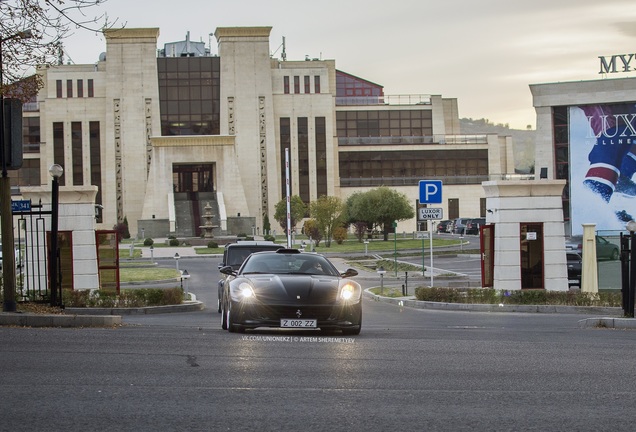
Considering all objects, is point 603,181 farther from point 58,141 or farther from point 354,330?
point 58,141

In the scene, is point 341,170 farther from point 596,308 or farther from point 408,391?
point 408,391

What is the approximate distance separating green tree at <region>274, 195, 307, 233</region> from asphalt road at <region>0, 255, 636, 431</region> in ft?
243

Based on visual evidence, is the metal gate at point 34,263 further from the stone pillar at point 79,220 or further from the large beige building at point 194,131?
the large beige building at point 194,131

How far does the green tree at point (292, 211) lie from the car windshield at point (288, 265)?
6965 cm

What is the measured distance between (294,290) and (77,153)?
319 feet

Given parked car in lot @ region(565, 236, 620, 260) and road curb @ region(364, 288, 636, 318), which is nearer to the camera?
road curb @ region(364, 288, 636, 318)

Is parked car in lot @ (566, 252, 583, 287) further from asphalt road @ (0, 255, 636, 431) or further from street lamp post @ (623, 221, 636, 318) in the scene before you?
asphalt road @ (0, 255, 636, 431)

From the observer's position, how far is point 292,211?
9244cm

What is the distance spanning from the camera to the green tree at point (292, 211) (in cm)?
9256

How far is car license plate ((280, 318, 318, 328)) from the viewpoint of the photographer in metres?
16.0

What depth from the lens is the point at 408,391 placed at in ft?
32.2

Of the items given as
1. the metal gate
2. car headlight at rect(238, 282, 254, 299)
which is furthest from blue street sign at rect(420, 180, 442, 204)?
car headlight at rect(238, 282, 254, 299)

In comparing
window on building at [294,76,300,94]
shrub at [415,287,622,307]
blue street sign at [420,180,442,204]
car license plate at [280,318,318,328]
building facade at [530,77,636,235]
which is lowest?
shrub at [415,287,622,307]

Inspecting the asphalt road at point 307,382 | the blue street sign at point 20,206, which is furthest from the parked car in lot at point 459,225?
the asphalt road at point 307,382
